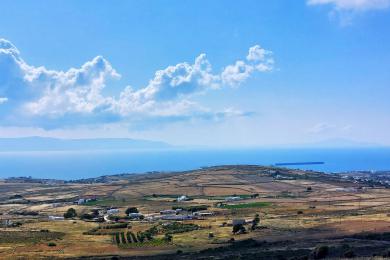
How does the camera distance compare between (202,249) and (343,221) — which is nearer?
(202,249)

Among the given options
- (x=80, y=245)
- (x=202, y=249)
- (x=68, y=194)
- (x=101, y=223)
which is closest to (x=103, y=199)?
(x=68, y=194)

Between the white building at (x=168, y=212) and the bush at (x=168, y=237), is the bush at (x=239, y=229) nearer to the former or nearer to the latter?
the bush at (x=168, y=237)

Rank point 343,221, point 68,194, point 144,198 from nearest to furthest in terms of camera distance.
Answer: point 343,221 < point 144,198 < point 68,194

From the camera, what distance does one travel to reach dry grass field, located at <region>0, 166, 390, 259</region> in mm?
51375

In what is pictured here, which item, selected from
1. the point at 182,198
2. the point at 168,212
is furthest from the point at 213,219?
the point at 182,198

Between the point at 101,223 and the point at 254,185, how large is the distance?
70.8m

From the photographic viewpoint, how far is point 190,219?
83562mm

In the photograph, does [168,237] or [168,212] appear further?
[168,212]

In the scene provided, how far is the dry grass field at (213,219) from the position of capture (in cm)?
5138

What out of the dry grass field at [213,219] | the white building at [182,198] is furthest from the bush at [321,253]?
the white building at [182,198]

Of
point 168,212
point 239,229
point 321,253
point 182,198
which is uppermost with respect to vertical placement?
point 321,253

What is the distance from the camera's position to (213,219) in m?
82.0

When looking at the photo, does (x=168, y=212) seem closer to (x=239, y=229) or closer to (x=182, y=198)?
(x=182, y=198)

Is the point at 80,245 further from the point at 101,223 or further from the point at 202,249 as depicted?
the point at 101,223
